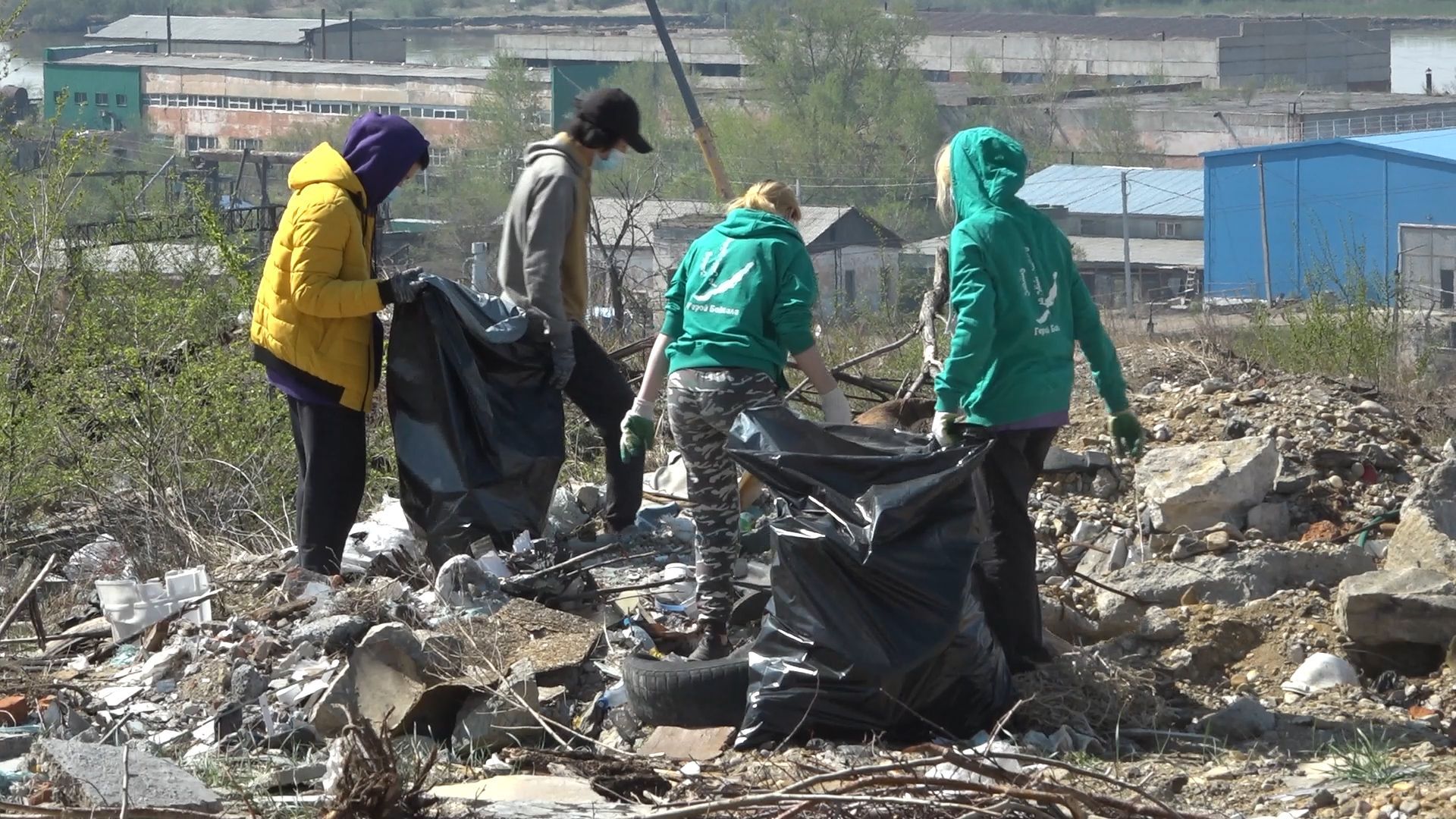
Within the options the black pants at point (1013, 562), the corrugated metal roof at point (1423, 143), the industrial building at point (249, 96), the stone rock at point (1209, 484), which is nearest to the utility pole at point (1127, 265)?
the corrugated metal roof at point (1423, 143)

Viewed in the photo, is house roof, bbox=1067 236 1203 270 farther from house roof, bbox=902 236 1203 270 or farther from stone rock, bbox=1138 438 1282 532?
stone rock, bbox=1138 438 1282 532

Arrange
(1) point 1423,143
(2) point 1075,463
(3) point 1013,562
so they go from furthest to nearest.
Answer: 1. (1) point 1423,143
2. (2) point 1075,463
3. (3) point 1013,562

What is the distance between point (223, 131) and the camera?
5844 centimetres

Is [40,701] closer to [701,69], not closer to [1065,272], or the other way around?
[1065,272]

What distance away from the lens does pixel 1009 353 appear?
4.36 metres

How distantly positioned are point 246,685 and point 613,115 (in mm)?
2119

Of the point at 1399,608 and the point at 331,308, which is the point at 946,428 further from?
the point at 331,308

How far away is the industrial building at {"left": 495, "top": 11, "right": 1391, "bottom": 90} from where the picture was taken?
221 ft

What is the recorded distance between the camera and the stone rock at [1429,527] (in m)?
5.10

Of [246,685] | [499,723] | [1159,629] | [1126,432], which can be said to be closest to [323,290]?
[246,685]

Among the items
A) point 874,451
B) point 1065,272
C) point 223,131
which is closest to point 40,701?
point 874,451

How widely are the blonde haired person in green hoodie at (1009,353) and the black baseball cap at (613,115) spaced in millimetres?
1235

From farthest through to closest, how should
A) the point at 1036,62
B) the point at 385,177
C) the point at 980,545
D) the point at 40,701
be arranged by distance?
1. the point at 1036,62
2. the point at 385,177
3. the point at 40,701
4. the point at 980,545

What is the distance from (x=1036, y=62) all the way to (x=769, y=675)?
6762 cm
